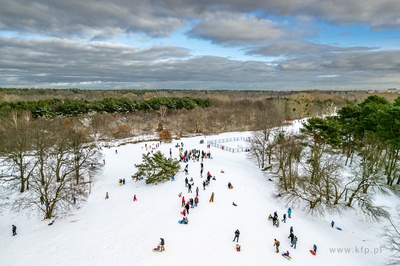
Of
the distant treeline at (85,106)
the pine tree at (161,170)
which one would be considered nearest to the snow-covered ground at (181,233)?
the pine tree at (161,170)

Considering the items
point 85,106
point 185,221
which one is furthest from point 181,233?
point 85,106

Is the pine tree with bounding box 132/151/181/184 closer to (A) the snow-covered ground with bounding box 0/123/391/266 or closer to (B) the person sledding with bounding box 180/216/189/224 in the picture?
(A) the snow-covered ground with bounding box 0/123/391/266

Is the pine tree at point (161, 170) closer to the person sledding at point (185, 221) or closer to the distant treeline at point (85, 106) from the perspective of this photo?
the person sledding at point (185, 221)

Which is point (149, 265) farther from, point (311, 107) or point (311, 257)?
point (311, 107)

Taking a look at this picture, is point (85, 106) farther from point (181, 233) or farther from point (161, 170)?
point (181, 233)

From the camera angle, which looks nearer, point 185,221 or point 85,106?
point 185,221

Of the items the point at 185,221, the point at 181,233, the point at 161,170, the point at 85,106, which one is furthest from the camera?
the point at 85,106

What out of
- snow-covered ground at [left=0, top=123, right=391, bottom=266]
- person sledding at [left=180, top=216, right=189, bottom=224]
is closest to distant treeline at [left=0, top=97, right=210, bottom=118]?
snow-covered ground at [left=0, top=123, right=391, bottom=266]
